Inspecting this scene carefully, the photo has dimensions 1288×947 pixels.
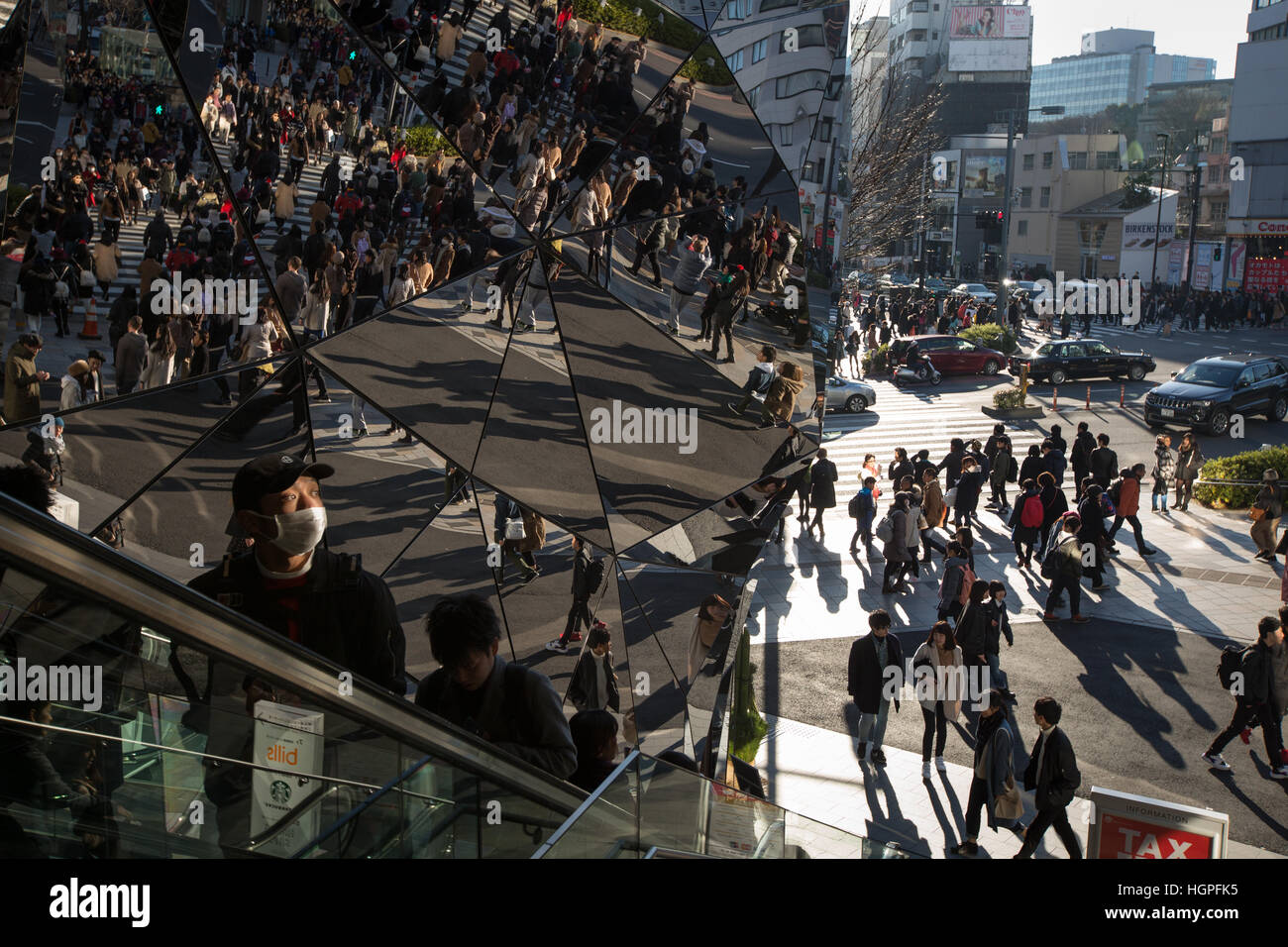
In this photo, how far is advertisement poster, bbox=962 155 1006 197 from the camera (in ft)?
268

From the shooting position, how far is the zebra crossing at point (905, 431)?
79.8 feet

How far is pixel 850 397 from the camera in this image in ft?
94.1

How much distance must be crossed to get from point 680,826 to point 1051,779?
4.83 m

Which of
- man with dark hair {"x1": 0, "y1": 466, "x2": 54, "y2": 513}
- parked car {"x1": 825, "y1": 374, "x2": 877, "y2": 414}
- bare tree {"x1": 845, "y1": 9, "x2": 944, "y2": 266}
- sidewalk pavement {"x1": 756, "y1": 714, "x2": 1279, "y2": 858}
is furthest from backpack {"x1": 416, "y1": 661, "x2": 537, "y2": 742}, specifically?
parked car {"x1": 825, "y1": 374, "x2": 877, "y2": 414}

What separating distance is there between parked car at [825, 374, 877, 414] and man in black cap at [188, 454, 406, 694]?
75.4 ft

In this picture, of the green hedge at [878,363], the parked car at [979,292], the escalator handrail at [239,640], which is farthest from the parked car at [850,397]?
the escalator handrail at [239,640]

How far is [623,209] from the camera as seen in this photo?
22.4 feet

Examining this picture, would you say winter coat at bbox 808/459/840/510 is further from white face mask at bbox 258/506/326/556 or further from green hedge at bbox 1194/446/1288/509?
white face mask at bbox 258/506/326/556

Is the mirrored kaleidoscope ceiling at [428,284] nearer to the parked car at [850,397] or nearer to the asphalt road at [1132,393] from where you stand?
the asphalt road at [1132,393]

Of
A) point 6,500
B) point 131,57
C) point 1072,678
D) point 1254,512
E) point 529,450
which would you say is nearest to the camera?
point 6,500

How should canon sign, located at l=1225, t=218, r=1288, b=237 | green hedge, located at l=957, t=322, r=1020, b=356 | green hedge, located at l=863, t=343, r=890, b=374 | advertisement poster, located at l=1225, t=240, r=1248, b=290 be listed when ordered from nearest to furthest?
green hedge, located at l=863, t=343, r=890, b=374
green hedge, located at l=957, t=322, r=1020, b=356
canon sign, located at l=1225, t=218, r=1288, b=237
advertisement poster, located at l=1225, t=240, r=1248, b=290
